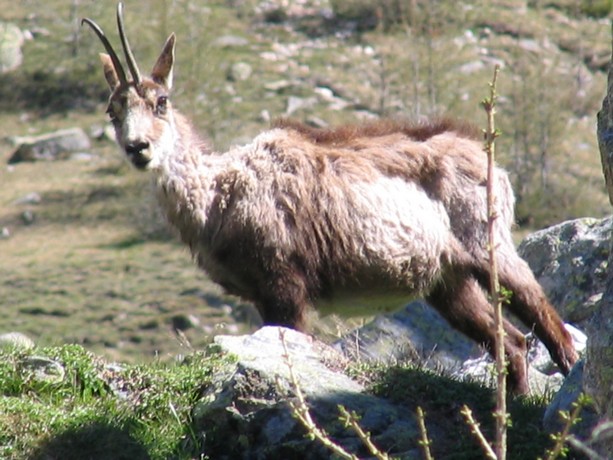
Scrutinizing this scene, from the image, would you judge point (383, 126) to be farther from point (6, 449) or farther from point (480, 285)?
point (6, 449)

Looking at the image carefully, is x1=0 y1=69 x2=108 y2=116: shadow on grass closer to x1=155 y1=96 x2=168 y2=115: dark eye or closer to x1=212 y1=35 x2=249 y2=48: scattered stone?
x1=212 y1=35 x2=249 y2=48: scattered stone

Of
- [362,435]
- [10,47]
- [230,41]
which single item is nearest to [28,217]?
[10,47]

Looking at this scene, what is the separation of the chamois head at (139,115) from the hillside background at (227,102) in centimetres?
1562

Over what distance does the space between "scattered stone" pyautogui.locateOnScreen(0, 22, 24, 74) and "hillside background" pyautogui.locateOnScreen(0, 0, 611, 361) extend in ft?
1.06

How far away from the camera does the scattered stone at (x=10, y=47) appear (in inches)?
1531

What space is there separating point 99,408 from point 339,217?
2.38 meters

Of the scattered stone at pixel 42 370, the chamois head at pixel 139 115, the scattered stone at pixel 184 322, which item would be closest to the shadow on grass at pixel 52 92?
the scattered stone at pixel 184 322

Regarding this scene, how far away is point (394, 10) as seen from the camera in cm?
4091

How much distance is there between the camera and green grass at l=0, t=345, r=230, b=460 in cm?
662

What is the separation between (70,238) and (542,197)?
1218cm

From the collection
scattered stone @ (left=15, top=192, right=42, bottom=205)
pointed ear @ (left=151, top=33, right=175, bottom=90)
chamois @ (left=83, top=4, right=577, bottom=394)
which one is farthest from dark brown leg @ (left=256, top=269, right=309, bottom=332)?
scattered stone @ (left=15, top=192, right=42, bottom=205)

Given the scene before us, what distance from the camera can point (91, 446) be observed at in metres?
6.64

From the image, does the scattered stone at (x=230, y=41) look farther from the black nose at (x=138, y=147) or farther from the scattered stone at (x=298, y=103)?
the black nose at (x=138, y=147)

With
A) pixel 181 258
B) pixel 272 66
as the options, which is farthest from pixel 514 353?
pixel 272 66
